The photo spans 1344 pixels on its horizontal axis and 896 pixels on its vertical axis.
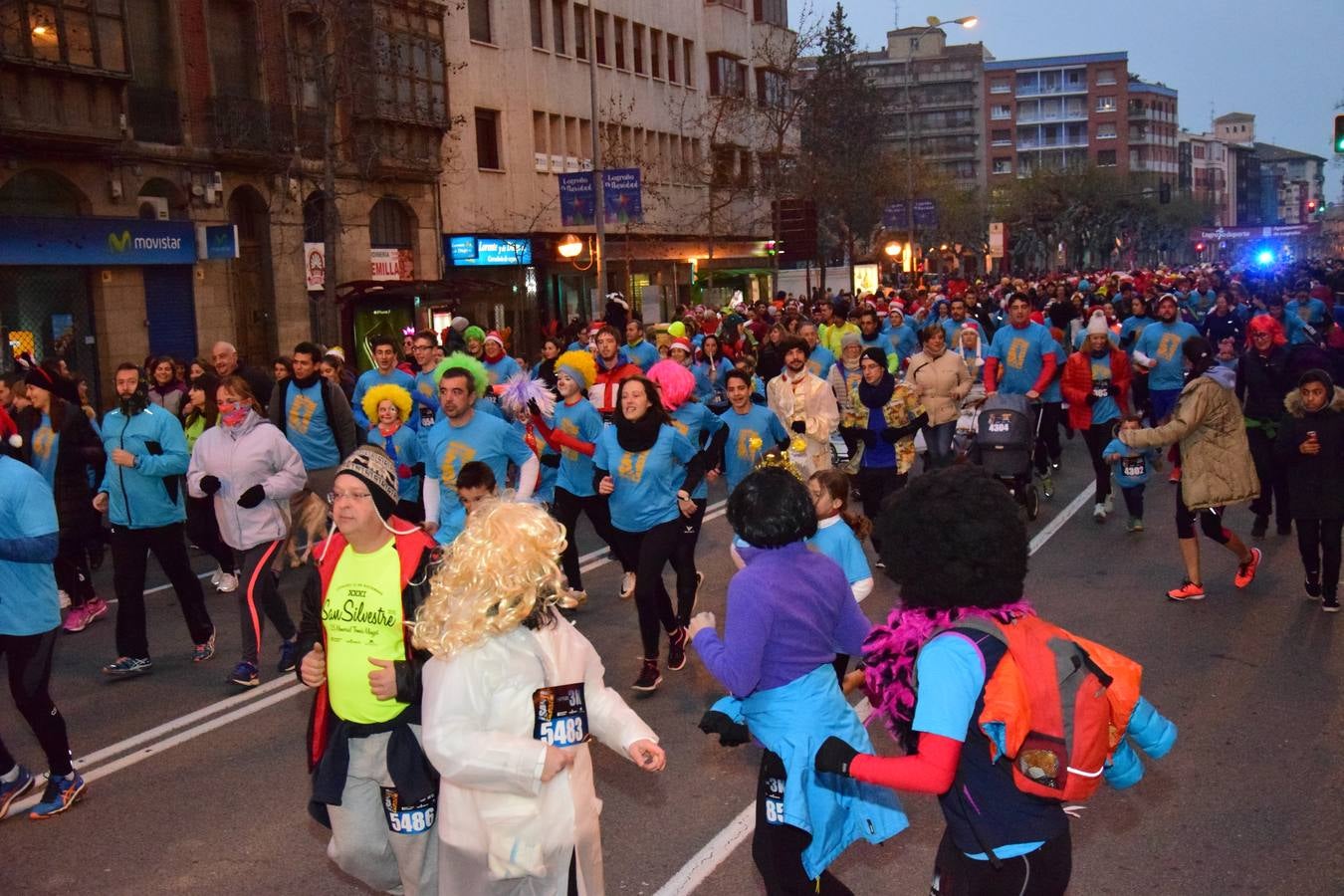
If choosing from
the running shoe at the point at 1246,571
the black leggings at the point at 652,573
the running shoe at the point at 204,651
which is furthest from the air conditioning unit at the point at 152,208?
the running shoe at the point at 1246,571

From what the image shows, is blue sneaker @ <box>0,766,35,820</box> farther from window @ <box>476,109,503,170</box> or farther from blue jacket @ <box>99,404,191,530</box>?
window @ <box>476,109,503,170</box>

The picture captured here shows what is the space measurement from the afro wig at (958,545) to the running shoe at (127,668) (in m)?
6.67

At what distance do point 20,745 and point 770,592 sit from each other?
5166 mm

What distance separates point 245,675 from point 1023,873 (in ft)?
19.9

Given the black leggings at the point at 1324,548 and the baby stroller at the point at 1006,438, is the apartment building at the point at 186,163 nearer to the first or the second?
the baby stroller at the point at 1006,438

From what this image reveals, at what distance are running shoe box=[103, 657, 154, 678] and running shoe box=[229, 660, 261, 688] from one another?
0.80 metres

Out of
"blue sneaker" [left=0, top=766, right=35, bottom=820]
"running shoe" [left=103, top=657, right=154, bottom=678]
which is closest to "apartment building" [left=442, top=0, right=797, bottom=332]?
"running shoe" [left=103, top=657, right=154, bottom=678]

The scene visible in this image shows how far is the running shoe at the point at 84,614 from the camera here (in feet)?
33.1

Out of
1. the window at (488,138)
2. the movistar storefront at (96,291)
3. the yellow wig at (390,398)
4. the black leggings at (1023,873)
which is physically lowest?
the black leggings at (1023,873)

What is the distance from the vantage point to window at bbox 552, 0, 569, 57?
39156 millimetres

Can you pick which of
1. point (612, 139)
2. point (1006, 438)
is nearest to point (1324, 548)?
point (1006, 438)

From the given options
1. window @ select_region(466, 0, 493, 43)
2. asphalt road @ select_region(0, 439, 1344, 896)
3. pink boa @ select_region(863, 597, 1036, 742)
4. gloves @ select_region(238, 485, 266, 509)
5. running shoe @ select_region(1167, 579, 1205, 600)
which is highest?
window @ select_region(466, 0, 493, 43)

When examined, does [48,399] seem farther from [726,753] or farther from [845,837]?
[845,837]

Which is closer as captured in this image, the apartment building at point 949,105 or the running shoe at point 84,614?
the running shoe at point 84,614
